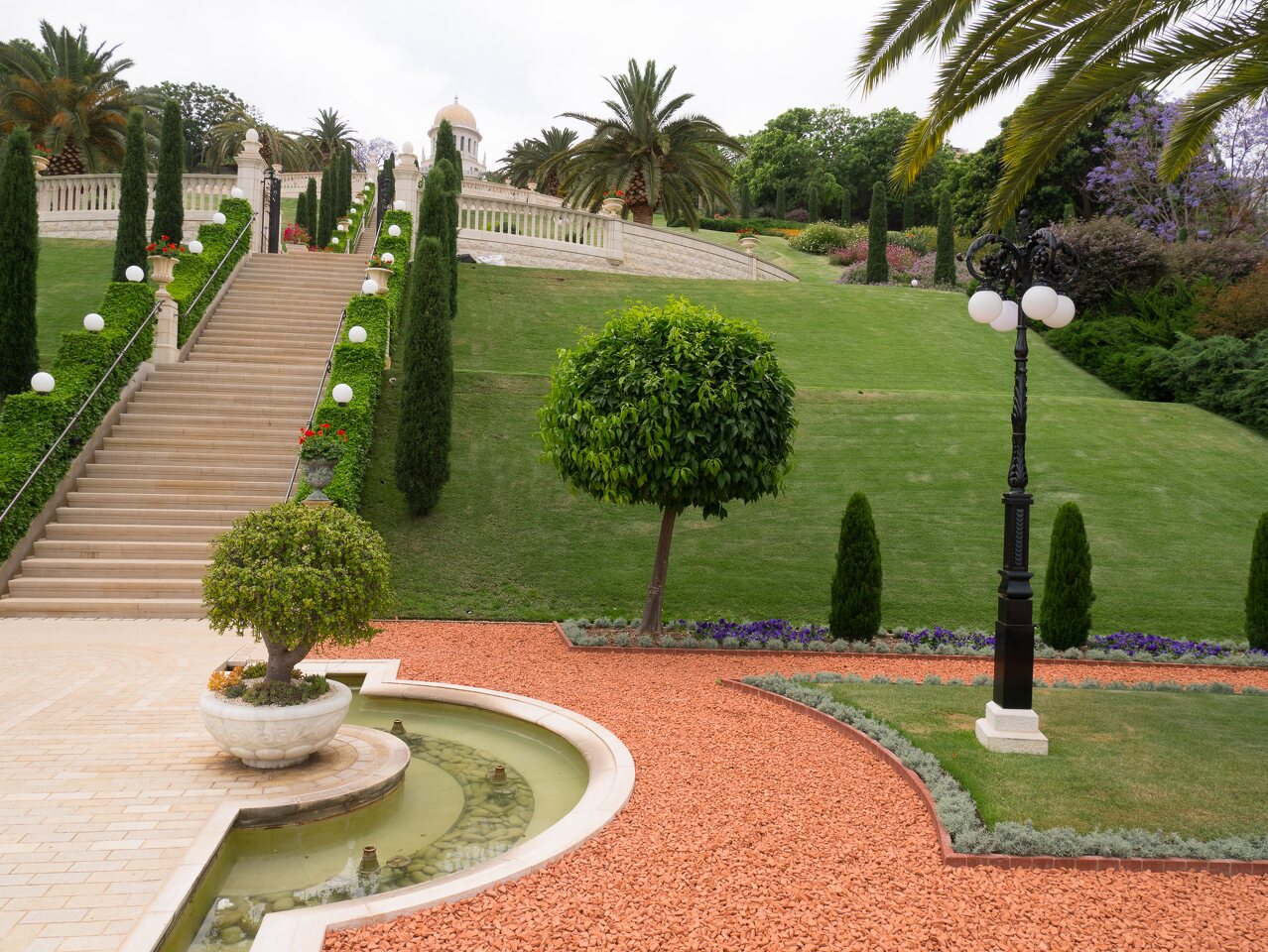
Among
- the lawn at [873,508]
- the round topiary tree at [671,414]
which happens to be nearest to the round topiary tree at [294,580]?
the round topiary tree at [671,414]

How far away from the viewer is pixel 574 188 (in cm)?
3212

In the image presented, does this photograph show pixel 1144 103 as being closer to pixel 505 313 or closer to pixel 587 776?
pixel 505 313

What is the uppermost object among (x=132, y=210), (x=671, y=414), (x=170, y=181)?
(x=170, y=181)

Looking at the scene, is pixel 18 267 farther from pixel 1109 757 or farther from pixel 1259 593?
pixel 1259 593

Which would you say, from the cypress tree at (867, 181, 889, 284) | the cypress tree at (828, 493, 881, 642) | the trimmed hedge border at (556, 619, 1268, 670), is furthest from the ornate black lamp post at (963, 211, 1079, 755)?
the cypress tree at (867, 181, 889, 284)

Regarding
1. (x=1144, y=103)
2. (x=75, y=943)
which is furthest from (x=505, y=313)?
(x=1144, y=103)

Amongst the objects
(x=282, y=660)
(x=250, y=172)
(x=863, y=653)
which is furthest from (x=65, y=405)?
(x=250, y=172)

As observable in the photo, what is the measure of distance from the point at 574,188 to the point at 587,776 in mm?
28770

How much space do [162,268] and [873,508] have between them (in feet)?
44.8

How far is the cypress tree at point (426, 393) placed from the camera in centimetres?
1354

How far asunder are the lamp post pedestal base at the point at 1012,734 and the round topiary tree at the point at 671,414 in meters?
3.98

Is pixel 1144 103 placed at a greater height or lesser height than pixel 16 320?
greater

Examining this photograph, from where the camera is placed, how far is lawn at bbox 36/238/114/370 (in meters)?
19.2

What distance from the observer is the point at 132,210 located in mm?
20672
